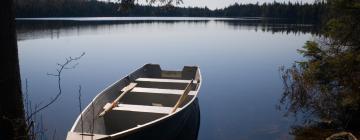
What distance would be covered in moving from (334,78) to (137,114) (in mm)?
5258

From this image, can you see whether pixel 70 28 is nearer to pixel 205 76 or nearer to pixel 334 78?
pixel 205 76

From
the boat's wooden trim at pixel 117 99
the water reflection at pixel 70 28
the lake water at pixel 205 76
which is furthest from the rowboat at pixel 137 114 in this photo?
the water reflection at pixel 70 28

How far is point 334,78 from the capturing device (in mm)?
9180

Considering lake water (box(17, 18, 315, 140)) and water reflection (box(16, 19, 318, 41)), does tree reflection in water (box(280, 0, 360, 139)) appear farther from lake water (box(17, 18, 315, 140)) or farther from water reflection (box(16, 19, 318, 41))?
water reflection (box(16, 19, 318, 41))

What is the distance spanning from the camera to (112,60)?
24.6 m

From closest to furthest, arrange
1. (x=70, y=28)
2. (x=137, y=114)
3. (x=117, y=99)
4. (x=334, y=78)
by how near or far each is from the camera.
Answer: (x=137, y=114), (x=117, y=99), (x=334, y=78), (x=70, y=28)

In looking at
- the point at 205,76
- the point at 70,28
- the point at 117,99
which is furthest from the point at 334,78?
the point at 70,28

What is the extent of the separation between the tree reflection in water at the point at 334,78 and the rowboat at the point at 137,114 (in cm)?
341

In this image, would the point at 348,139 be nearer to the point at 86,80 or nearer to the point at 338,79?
the point at 338,79

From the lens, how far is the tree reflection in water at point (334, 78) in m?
8.61

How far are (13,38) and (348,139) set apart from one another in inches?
239

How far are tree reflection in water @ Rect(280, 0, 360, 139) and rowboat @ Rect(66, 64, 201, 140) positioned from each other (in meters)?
3.41

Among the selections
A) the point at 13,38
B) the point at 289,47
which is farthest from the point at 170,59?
the point at 13,38

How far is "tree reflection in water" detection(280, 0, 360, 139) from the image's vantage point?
861 cm
